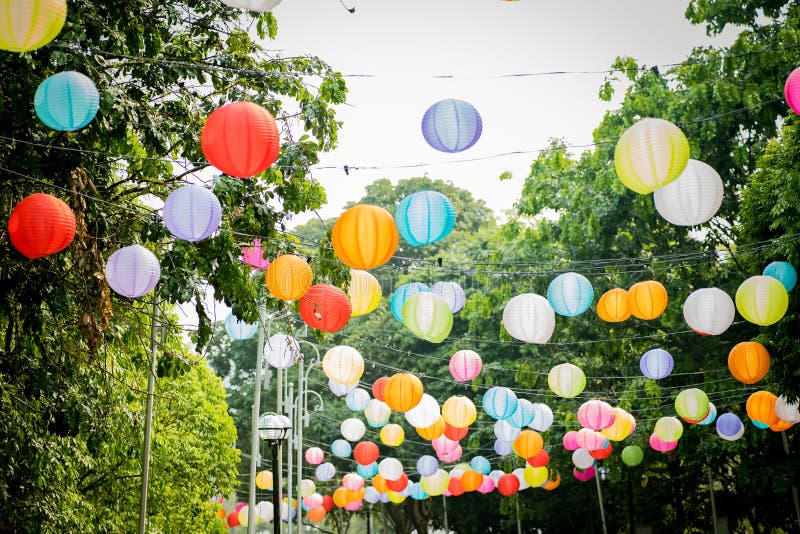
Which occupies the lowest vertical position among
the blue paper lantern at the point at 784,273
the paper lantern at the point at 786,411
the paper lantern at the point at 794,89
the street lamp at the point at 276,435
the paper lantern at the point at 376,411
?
the street lamp at the point at 276,435

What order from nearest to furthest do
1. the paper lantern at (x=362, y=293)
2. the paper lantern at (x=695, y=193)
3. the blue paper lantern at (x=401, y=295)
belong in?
the paper lantern at (x=695, y=193)
the paper lantern at (x=362, y=293)
the blue paper lantern at (x=401, y=295)

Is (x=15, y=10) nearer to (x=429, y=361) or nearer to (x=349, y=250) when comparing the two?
(x=349, y=250)

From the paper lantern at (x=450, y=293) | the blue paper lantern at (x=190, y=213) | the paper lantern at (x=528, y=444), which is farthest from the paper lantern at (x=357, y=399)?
the blue paper lantern at (x=190, y=213)

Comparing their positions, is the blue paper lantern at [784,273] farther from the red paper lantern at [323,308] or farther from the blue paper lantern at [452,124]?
the red paper lantern at [323,308]

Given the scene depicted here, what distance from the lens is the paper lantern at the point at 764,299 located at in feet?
29.9

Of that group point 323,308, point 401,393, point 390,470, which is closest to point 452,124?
point 323,308

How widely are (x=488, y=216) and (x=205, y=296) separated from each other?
76.4 ft

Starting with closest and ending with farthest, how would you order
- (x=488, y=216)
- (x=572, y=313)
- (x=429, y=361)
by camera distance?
(x=572, y=313), (x=429, y=361), (x=488, y=216)

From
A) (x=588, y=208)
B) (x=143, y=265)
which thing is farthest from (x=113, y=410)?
(x=588, y=208)

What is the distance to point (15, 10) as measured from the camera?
4.68 m

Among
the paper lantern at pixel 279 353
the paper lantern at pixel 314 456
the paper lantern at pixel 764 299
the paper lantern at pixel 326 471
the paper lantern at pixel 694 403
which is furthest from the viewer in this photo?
the paper lantern at pixel 326 471

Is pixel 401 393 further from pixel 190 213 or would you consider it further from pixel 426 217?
pixel 190 213

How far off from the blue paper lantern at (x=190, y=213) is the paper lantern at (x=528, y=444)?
10843 millimetres

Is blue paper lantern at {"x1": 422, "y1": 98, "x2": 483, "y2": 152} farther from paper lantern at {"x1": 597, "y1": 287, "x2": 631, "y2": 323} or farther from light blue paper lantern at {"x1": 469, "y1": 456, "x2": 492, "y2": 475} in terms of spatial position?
light blue paper lantern at {"x1": 469, "y1": 456, "x2": 492, "y2": 475}
